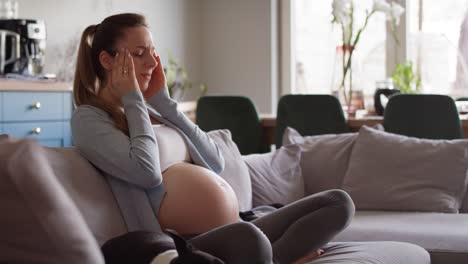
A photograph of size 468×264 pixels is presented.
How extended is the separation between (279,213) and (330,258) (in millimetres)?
192

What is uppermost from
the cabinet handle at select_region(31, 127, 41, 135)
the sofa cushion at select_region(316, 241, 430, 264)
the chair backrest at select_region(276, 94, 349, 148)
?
the chair backrest at select_region(276, 94, 349, 148)

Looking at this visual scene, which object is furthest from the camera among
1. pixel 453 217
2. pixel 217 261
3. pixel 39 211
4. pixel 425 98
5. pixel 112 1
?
pixel 112 1

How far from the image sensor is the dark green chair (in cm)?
439

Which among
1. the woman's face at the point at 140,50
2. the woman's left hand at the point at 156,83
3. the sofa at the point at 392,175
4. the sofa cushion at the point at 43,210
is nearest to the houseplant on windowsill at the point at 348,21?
the sofa at the point at 392,175

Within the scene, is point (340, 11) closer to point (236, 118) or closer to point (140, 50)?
point (236, 118)

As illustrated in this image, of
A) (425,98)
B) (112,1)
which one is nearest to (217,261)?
(425,98)

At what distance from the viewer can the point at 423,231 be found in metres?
2.68

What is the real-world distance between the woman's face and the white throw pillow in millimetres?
942

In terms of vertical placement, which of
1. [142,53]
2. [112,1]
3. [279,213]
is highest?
[112,1]

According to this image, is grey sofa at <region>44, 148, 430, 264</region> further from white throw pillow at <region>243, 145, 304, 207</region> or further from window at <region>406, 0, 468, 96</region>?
window at <region>406, 0, 468, 96</region>

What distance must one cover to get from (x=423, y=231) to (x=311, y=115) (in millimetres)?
1630

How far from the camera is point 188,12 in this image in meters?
6.43

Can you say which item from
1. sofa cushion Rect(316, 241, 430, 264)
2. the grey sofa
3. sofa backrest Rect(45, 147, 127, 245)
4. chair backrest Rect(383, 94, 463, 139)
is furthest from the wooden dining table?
sofa backrest Rect(45, 147, 127, 245)

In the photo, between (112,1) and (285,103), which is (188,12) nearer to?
(112,1)
